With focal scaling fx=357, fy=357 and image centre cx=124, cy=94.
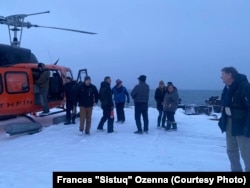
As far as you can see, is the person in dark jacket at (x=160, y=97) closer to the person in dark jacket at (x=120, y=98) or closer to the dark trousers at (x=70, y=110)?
the person in dark jacket at (x=120, y=98)

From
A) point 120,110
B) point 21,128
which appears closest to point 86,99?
point 21,128

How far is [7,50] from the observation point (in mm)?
12070

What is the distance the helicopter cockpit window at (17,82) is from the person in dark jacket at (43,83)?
16.5 inches

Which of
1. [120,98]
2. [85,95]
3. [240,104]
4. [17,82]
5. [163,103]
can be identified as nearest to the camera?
[240,104]

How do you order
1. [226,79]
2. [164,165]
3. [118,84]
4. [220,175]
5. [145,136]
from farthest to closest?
[118,84]
[145,136]
[164,165]
[226,79]
[220,175]

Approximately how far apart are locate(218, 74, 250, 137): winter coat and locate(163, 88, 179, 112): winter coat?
5677 mm

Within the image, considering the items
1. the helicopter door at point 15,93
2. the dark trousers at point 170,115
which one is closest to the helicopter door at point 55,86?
the helicopter door at point 15,93

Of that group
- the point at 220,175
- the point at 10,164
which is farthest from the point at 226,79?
the point at 10,164

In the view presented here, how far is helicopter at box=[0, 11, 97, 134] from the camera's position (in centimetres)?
1109

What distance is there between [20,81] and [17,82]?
127 mm

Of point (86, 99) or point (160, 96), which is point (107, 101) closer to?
point (86, 99)

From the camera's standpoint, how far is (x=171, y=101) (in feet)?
37.1

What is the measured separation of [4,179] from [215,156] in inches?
175

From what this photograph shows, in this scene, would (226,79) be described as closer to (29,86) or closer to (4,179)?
(4,179)
